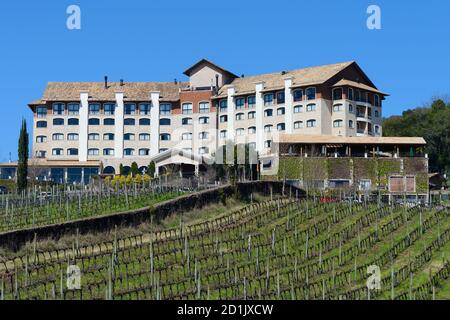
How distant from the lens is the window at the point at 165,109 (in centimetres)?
9125

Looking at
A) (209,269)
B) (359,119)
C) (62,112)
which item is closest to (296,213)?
(209,269)

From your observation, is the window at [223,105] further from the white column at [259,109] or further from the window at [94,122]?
the window at [94,122]

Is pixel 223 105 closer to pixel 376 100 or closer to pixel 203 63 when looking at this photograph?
pixel 203 63

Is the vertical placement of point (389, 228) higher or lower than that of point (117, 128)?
lower

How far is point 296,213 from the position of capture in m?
50.8

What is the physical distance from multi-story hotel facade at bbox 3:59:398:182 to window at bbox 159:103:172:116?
13 cm

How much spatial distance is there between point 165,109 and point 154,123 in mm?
2263

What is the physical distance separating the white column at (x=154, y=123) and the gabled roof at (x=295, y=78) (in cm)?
814

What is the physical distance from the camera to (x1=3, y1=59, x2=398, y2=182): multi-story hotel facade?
84.8 m

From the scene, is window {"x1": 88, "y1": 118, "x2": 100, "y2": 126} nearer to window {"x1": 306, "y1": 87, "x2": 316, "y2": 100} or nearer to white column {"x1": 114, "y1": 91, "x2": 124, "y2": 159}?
white column {"x1": 114, "y1": 91, "x2": 124, "y2": 159}

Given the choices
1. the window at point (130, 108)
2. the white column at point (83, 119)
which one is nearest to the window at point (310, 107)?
the window at point (130, 108)

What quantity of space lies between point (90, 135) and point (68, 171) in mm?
6054

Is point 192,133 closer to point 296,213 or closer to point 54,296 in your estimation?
point 296,213

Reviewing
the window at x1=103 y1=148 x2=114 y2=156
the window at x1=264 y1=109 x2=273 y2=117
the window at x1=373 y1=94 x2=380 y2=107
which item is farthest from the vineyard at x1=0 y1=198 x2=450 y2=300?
the window at x1=103 y1=148 x2=114 y2=156
